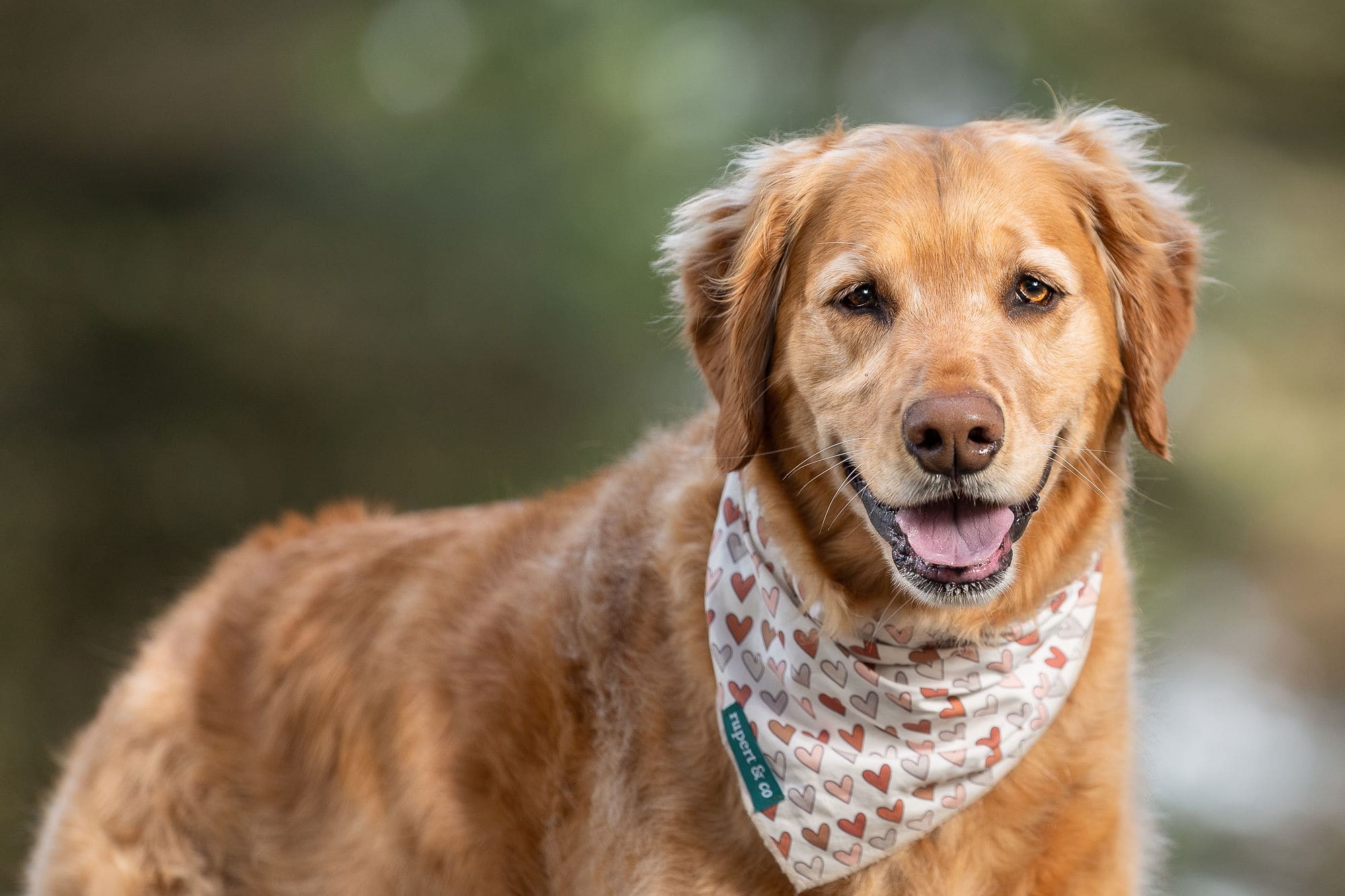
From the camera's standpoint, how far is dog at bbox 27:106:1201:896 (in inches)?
106

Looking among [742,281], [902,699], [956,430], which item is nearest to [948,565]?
[956,430]

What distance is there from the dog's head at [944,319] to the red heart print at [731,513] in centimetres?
18

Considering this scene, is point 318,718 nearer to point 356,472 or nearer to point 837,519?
point 837,519

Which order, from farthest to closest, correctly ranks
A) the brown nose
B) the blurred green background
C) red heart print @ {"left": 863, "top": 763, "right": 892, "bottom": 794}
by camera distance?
the blurred green background → red heart print @ {"left": 863, "top": 763, "right": 892, "bottom": 794} → the brown nose

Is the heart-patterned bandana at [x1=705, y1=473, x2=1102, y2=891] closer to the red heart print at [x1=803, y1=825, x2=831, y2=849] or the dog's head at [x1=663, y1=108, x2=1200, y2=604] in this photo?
the red heart print at [x1=803, y1=825, x2=831, y2=849]

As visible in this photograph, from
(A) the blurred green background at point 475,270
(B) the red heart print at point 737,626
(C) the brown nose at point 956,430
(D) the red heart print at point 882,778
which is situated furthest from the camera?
(A) the blurred green background at point 475,270

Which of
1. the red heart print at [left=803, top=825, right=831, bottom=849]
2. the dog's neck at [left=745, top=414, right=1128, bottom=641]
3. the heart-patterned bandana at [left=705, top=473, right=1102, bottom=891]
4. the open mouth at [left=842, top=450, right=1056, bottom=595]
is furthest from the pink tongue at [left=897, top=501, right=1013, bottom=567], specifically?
the red heart print at [left=803, top=825, right=831, bottom=849]

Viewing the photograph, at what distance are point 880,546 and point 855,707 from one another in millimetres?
440

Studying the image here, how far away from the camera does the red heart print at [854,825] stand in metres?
2.88

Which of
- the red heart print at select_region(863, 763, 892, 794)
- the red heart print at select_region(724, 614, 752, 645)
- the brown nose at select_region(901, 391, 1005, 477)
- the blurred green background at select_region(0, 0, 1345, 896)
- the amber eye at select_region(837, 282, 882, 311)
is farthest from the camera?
the blurred green background at select_region(0, 0, 1345, 896)

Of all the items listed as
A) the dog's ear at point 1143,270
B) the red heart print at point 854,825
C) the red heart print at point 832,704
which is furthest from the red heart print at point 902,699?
the dog's ear at point 1143,270

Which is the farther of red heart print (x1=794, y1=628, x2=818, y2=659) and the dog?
red heart print (x1=794, y1=628, x2=818, y2=659)

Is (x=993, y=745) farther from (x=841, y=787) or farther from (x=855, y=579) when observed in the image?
(x=855, y=579)

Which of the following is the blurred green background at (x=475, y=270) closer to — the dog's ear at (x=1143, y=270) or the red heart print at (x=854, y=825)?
the dog's ear at (x=1143, y=270)
